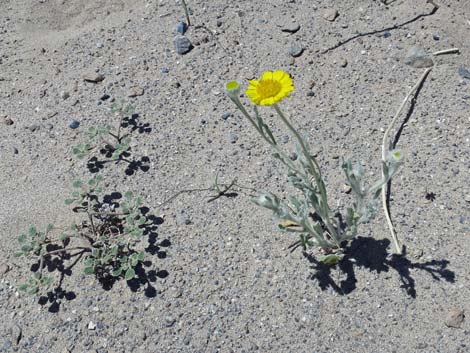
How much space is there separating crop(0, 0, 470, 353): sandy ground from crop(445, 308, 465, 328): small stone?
0.06 ft

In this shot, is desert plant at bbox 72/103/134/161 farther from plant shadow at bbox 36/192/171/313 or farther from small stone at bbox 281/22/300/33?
small stone at bbox 281/22/300/33

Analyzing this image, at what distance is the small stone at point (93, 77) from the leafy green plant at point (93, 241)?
820 millimetres

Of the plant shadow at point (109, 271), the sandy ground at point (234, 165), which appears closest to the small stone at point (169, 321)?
the sandy ground at point (234, 165)

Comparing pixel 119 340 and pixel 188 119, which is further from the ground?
pixel 188 119

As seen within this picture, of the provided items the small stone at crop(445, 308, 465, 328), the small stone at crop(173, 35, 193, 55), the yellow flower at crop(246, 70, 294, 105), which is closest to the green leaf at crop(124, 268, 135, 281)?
the yellow flower at crop(246, 70, 294, 105)

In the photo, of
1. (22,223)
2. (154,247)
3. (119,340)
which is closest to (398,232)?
(154,247)

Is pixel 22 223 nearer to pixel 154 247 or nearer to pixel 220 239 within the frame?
pixel 154 247

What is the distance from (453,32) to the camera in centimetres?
307

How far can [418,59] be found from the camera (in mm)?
2980

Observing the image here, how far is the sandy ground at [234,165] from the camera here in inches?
90.2

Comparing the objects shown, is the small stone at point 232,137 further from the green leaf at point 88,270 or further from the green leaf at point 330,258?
the green leaf at point 88,270

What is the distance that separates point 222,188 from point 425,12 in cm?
162

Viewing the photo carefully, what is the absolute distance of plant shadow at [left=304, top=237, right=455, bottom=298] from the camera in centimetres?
A: 230

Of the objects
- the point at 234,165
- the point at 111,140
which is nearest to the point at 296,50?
the point at 234,165
